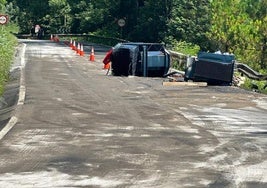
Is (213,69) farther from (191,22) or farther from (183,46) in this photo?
(191,22)

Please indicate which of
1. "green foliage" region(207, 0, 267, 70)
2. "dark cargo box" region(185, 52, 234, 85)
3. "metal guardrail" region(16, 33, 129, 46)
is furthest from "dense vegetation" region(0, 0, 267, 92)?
"dark cargo box" region(185, 52, 234, 85)

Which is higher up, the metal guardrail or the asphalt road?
the asphalt road

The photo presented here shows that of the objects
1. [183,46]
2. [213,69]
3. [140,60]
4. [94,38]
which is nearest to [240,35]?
[183,46]

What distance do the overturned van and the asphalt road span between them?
5.77m

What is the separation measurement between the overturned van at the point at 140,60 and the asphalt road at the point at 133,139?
577cm

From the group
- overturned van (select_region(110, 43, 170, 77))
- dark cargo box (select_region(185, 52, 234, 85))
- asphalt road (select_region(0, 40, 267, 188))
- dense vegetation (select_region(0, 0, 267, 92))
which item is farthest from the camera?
dense vegetation (select_region(0, 0, 267, 92))

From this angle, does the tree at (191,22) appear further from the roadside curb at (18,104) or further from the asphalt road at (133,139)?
the asphalt road at (133,139)

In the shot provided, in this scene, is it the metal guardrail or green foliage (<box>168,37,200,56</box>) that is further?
the metal guardrail

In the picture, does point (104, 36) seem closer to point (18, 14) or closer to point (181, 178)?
point (18, 14)

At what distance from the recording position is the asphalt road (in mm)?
7117

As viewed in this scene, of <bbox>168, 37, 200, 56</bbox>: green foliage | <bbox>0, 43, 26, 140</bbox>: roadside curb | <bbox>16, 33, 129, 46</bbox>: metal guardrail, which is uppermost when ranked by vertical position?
<bbox>0, 43, 26, 140</bbox>: roadside curb

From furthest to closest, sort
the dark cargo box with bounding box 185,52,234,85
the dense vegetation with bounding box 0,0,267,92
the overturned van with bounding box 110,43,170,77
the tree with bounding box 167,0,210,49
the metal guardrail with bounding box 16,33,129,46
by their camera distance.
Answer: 1. the metal guardrail with bounding box 16,33,129,46
2. the tree with bounding box 167,0,210,49
3. the dense vegetation with bounding box 0,0,267,92
4. the overturned van with bounding box 110,43,170,77
5. the dark cargo box with bounding box 185,52,234,85

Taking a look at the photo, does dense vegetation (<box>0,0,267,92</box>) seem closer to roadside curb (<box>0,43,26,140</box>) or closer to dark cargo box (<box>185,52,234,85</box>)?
dark cargo box (<box>185,52,234,85</box>)

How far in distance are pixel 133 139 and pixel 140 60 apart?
1393 cm
